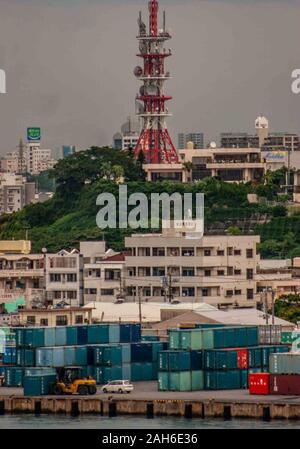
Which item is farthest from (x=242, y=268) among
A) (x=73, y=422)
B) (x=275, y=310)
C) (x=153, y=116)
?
(x=153, y=116)

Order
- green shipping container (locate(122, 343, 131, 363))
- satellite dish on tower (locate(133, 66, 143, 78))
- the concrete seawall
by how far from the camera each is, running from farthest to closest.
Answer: satellite dish on tower (locate(133, 66, 143, 78)), green shipping container (locate(122, 343, 131, 363)), the concrete seawall

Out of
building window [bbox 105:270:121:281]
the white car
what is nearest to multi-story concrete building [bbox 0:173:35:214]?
building window [bbox 105:270:121:281]

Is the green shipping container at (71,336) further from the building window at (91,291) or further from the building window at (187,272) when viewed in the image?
the building window at (91,291)

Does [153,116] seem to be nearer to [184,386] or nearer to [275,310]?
[275,310]

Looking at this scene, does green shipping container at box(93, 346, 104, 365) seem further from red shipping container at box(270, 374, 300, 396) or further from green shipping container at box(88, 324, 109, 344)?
red shipping container at box(270, 374, 300, 396)

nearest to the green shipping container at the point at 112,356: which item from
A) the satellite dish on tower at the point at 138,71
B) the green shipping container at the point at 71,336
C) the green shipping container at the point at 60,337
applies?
the green shipping container at the point at 71,336
